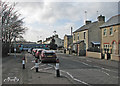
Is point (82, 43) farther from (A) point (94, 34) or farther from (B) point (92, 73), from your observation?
(B) point (92, 73)

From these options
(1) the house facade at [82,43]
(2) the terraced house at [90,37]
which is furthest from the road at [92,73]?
(2) the terraced house at [90,37]

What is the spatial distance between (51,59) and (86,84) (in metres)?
10.4

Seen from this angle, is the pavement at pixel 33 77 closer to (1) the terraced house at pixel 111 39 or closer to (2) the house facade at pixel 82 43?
(1) the terraced house at pixel 111 39

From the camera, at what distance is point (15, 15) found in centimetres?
3397

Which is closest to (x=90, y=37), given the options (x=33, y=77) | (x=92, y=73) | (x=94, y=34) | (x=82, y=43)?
(x=94, y=34)

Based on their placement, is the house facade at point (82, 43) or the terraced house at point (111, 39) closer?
the terraced house at point (111, 39)

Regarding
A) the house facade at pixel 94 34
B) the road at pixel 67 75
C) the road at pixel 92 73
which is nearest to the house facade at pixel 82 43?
the house facade at pixel 94 34

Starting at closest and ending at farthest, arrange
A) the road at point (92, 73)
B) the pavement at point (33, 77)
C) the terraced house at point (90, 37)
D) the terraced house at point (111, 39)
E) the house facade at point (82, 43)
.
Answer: the pavement at point (33, 77) < the road at point (92, 73) < the terraced house at point (111, 39) < the house facade at point (82, 43) < the terraced house at point (90, 37)

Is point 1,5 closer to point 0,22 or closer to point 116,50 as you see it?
point 0,22

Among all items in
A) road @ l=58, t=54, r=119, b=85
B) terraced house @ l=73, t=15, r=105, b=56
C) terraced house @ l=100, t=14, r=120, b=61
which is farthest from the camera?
terraced house @ l=73, t=15, r=105, b=56

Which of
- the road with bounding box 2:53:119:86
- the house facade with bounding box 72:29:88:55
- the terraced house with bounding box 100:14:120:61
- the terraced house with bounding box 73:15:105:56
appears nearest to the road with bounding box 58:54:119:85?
the road with bounding box 2:53:119:86

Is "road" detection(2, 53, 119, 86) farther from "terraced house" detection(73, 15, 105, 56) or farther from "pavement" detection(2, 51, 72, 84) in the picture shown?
"terraced house" detection(73, 15, 105, 56)

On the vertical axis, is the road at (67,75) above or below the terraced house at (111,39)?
below

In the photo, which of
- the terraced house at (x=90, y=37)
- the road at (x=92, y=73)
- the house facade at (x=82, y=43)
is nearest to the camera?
the road at (x=92, y=73)
